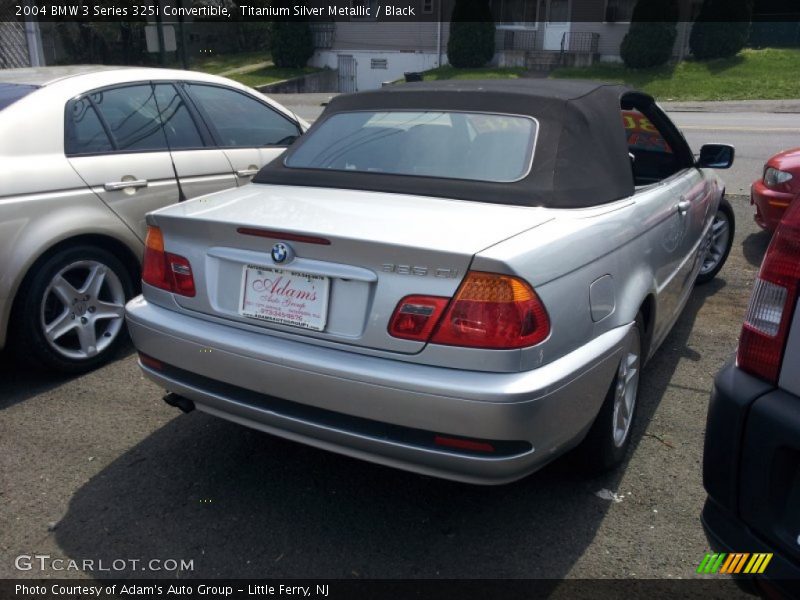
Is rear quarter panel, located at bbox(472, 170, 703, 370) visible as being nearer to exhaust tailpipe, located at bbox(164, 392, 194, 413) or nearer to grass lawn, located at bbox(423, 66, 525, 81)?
exhaust tailpipe, located at bbox(164, 392, 194, 413)

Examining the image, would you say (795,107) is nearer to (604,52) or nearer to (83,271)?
(604,52)

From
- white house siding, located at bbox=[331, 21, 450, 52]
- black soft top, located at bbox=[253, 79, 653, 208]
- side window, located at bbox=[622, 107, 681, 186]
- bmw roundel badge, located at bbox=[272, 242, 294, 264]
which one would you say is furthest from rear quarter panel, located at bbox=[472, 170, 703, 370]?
white house siding, located at bbox=[331, 21, 450, 52]

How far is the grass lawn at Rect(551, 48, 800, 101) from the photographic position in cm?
2306

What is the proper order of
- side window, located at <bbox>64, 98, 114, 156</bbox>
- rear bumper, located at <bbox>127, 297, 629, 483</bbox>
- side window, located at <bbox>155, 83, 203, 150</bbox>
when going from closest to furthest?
rear bumper, located at <bbox>127, 297, 629, 483</bbox>, side window, located at <bbox>64, 98, 114, 156</bbox>, side window, located at <bbox>155, 83, 203, 150</bbox>

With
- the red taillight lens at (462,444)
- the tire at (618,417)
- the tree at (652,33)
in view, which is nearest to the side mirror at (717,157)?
the tire at (618,417)

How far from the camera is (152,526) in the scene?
2.83 m

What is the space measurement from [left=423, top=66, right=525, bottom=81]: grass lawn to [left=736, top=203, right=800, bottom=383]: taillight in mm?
26633

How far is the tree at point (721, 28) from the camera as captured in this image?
2691cm

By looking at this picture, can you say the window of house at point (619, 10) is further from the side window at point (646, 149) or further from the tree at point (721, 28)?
the side window at point (646, 149)

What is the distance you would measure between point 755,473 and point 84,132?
3820 millimetres

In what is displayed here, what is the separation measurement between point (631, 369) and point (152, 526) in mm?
2083

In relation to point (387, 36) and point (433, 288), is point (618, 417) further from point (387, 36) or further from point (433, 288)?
point (387, 36)

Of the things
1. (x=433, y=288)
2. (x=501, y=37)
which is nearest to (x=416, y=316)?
(x=433, y=288)

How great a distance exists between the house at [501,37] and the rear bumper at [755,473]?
29132 mm
